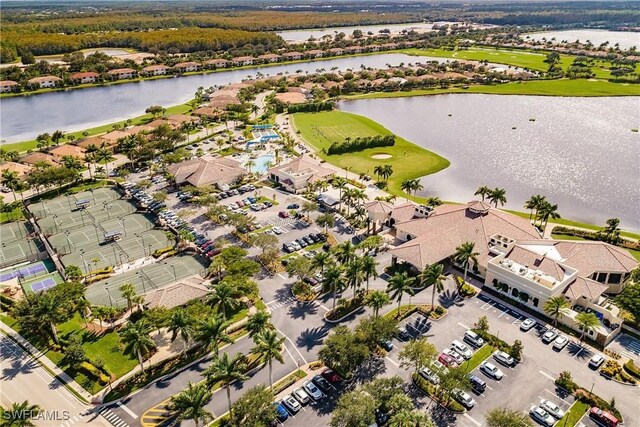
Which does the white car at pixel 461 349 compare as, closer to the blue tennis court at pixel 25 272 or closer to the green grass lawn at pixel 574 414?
the green grass lawn at pixel 574 414

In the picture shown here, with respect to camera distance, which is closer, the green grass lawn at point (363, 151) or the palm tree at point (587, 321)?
the palm tree at point (587, 321)

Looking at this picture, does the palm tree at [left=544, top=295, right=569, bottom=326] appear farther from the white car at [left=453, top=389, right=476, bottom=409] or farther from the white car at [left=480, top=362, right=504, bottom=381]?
the white car at [left=453, top=389, right=476, bottom=409]

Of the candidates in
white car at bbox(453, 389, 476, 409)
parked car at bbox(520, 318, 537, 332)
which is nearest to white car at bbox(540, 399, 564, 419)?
white car at bbox(453, 389, 476, 409)

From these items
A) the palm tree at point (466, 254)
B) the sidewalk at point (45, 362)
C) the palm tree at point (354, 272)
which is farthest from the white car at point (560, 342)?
the sidewalk at point (45, 362)

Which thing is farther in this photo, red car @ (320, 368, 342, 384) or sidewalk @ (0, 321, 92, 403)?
sidewalk @ (0, 321, 92, 403)

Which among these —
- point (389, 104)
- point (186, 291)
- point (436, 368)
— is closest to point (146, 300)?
point (186, 291)

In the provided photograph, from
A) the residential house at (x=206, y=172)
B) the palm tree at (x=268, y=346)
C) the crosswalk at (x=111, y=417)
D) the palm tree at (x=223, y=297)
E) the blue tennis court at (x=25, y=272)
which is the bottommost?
the blue tennis court at (x=25, y=272)

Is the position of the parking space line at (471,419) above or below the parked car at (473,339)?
below
